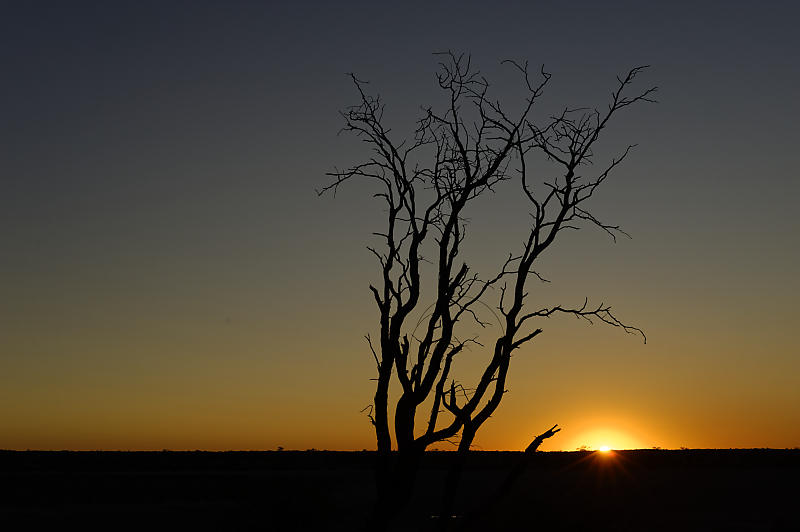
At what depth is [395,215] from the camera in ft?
43.5

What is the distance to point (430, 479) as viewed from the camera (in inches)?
2298

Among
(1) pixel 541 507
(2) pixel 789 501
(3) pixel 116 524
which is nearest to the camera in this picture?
(1) pixel 541 507

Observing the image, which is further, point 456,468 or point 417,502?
point 417,502

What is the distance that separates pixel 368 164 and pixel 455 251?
1726 millimetres

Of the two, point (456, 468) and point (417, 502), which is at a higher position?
point (417, 502)

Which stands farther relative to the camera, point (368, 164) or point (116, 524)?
point (116, 524)

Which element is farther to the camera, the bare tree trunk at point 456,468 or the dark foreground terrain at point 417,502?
the dark foreground terrain at point 417,502

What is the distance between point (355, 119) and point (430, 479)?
154 feet

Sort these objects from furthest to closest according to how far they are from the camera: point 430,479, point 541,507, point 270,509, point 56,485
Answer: point 430,479 → point 56,485 → point 270,509 → point 541,507

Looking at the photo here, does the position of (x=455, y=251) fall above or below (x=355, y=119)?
below

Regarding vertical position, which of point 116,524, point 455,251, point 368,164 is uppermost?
point 368,164

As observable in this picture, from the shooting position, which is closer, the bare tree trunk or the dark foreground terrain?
the bare tree trunk

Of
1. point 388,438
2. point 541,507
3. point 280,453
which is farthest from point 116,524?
point 280,453

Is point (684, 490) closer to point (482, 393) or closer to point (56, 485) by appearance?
point (56, 485)
